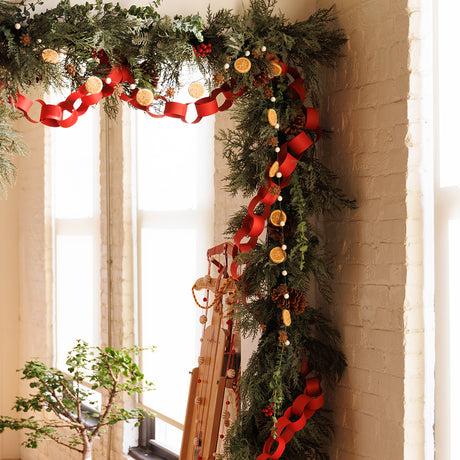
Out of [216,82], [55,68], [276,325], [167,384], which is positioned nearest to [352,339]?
[276,325]

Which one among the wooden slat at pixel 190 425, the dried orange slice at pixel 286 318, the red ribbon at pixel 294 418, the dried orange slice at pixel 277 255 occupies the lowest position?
the wooden slat at pixel 190 425

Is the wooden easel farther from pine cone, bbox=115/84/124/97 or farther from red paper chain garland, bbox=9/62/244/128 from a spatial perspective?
pine cone, bbox=115/84/124/97

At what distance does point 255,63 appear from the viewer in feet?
6.82

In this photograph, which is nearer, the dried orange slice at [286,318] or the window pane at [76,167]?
the dried orange slice at [286,318]

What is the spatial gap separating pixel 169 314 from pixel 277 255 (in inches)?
62.8

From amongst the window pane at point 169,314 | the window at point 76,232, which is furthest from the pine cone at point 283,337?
the window at point 76,232

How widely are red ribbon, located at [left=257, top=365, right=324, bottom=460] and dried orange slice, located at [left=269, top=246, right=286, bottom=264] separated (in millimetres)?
395

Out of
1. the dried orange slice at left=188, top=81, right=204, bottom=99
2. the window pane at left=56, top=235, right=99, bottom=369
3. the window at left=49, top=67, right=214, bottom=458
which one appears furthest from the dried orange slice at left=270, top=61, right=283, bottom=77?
the window pane at left=56, top=235, right=99, bottom=369

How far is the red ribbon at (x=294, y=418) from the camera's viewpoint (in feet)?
6.78

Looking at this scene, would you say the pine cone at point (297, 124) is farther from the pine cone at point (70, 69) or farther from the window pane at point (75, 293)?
the window pane at point (75, 293)

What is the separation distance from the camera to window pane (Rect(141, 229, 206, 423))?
11.1 ft

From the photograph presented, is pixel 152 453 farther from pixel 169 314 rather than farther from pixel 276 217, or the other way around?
pixel 276 217

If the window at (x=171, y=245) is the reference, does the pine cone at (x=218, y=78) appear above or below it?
above

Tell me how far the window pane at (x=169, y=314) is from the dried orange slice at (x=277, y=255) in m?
1.17
